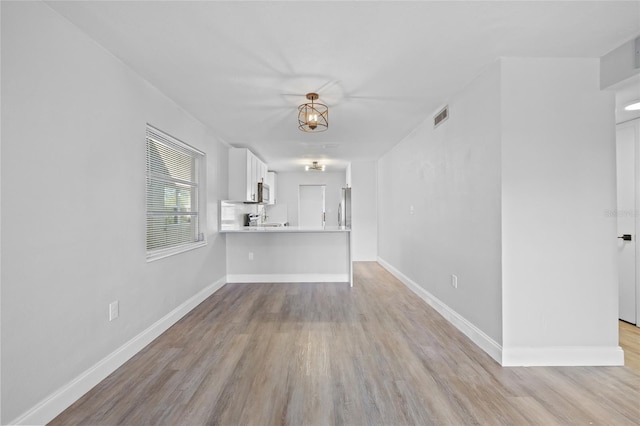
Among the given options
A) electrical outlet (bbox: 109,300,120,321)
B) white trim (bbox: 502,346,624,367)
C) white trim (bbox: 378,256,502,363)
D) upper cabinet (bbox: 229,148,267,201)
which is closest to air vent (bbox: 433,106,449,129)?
white trim (bbox: 378,256,502,363)

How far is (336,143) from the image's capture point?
524 centimetres

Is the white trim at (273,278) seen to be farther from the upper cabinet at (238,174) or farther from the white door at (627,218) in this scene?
the white door at (627,218)

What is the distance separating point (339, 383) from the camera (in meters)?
2.13

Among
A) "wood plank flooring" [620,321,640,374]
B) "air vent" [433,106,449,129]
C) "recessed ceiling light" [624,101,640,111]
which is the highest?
"air vent" [433,106,449,129]

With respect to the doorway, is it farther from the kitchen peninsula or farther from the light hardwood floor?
the kitchen peninsula

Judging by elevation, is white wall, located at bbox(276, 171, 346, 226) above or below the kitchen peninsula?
above

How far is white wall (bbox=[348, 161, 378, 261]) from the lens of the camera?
725cm

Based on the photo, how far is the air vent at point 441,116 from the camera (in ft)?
11.1

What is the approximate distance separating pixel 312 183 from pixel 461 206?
5.97m

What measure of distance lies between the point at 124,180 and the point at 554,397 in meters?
3.46

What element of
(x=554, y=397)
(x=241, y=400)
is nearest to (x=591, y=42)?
(x=554, y=397)

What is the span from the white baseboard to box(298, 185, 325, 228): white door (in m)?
6.10

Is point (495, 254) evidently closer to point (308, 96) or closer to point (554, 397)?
point (554, 397)

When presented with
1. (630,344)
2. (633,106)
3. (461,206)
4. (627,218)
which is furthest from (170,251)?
(627,218)
